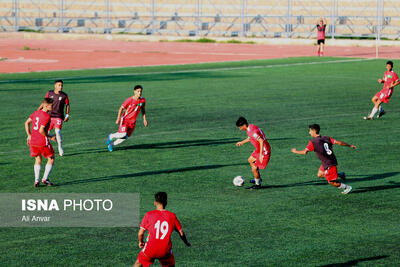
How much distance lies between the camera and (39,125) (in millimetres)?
13508

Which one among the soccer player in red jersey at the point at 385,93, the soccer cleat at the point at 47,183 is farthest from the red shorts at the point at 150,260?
the soccer player in red jersey at the point at 385,93

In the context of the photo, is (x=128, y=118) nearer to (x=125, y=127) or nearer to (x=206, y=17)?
(x=125, y=127)

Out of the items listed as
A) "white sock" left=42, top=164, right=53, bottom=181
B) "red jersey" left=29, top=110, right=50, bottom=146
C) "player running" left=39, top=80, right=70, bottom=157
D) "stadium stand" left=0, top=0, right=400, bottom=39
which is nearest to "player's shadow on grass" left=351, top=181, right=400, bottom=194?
"white sock" left=42, top=164, right=53, bottom=181

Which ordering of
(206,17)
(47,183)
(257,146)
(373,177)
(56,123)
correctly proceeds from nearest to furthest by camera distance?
(257,146) → (47,183) → (373,177) → (56,123) → (206,17)

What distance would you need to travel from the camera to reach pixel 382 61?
43.8 meters

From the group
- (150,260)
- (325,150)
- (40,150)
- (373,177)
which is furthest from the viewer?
(373,177)

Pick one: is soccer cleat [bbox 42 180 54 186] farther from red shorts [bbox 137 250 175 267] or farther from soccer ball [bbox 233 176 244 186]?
red shorts [bbox 137 250 175 267]

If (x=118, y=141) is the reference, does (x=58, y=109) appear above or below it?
above

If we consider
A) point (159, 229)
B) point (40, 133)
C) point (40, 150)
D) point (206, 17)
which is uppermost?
point (206, 17)

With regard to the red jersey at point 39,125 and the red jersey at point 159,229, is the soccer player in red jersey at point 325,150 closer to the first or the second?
the red jersey at point 39,125

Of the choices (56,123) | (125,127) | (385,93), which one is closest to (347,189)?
(125,127)

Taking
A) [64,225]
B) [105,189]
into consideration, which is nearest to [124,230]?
[64,225]

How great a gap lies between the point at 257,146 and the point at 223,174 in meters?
1.72

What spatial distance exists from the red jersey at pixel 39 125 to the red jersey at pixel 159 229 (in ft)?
19.4
